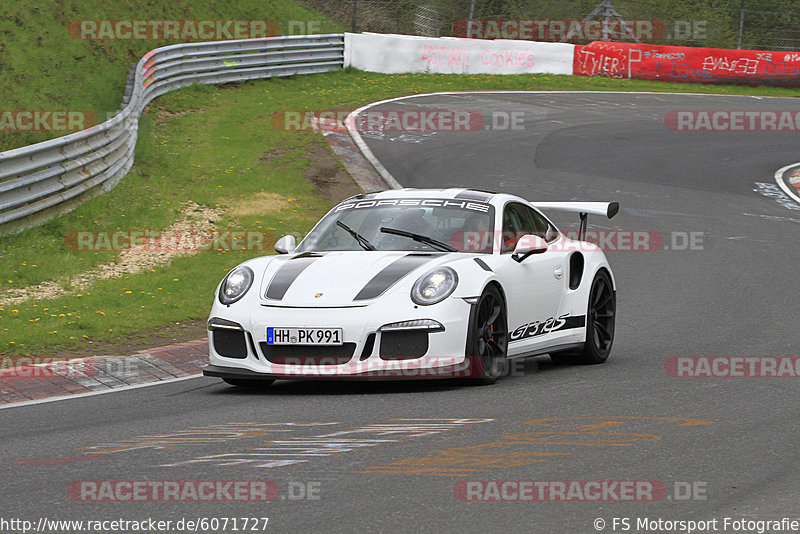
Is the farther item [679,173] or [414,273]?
[679,173]

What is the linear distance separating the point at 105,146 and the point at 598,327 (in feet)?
28.4

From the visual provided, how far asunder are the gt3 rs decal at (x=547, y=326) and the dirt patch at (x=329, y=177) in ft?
26.6

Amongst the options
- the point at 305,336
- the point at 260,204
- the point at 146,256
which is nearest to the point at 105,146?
the point at 260,204

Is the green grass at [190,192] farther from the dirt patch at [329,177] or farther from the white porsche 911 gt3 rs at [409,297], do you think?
the white porsche 911 gt3 rs at [409,297]

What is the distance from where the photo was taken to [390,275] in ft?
25.6

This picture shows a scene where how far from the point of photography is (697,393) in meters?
7.57

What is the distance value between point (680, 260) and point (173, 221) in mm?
6379

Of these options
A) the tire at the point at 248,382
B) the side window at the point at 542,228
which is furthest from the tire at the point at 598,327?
the tire at the point at 248,382

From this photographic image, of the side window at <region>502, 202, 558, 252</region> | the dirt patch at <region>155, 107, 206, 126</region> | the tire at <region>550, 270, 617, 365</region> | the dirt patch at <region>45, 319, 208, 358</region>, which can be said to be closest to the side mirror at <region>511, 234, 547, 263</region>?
the side window at <region>502, 202, 558, 252</region>

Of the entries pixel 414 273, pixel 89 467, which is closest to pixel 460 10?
pixel 414 273

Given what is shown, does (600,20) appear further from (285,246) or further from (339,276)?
(339,276)

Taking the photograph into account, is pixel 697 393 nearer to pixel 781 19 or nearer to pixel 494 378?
pixel 494 378

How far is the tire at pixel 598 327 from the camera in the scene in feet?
30.7

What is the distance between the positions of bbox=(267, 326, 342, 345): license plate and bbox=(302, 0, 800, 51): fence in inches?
985
